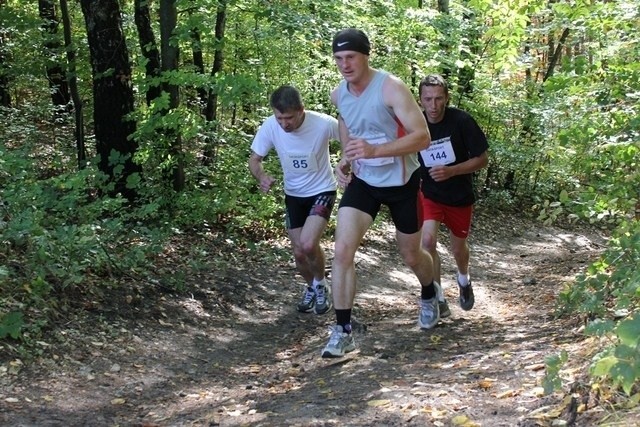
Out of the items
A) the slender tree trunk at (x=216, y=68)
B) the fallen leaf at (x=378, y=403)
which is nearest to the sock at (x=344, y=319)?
the fallen leaf at (x=378, y=403)

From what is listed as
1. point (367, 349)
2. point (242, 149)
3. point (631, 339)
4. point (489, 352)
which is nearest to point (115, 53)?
point (242, 149)

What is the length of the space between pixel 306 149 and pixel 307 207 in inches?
22.9

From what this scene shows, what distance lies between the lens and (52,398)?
181 inches

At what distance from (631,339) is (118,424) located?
3073 mm

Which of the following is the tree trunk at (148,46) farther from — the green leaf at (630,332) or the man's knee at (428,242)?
the green leaf at (630,332)

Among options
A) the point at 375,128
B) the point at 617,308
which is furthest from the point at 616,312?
the point at 375,128

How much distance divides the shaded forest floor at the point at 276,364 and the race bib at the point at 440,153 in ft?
4.89

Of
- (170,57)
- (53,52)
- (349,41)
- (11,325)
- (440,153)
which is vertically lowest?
(11,325)

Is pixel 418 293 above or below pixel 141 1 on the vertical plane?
below

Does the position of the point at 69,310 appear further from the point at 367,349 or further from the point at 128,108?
the point at 128,108

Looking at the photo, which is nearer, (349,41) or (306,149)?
A: (349,41)

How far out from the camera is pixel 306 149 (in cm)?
661

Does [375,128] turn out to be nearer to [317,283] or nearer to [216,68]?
[317,283]

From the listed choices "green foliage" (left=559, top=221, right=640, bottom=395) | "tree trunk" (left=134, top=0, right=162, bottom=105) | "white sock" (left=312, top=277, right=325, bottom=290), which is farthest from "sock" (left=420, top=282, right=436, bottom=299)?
"tree trunk" (left=134, top=0, right=162, bottom=105)
